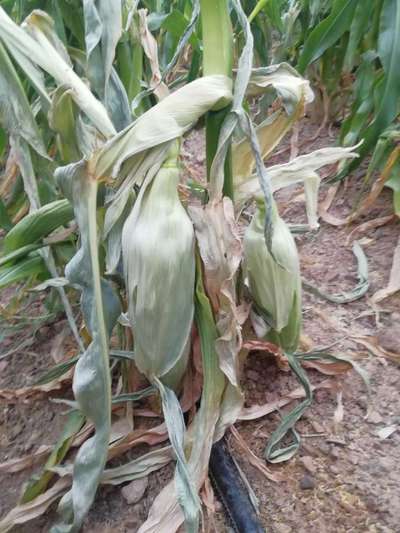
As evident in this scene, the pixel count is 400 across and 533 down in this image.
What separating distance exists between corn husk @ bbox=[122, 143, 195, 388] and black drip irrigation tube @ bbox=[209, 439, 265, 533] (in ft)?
0.44

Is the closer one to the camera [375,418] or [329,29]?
[375,418]

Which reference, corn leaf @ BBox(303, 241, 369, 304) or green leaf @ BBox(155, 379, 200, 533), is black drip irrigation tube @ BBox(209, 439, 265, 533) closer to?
green leaf @ BBox(155, 379, 200, 533)

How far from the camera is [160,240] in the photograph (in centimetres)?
49

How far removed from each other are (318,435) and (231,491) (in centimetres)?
12

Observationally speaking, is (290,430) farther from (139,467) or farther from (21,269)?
(21,269)

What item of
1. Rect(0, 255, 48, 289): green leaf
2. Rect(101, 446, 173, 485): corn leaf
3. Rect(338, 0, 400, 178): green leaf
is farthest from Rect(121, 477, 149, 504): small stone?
Rect(338, 0, 400, 178): green leaf

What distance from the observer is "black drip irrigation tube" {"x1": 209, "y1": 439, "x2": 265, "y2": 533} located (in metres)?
0.54

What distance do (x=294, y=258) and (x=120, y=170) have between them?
20 centimetres

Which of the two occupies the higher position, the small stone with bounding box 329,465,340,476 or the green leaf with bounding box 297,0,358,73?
the green leaf with bounding box 297,0,358,73

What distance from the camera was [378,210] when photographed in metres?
0.97

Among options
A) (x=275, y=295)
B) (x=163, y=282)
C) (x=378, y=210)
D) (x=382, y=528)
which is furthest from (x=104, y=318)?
(x=378, y=210)

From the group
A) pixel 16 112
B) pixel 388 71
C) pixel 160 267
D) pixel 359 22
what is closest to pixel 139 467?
pixel 160 267

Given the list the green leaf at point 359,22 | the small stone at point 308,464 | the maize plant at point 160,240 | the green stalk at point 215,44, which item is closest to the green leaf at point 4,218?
the maize plant at point 160,240

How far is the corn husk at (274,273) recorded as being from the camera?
1.89ft
